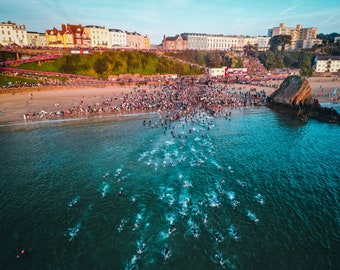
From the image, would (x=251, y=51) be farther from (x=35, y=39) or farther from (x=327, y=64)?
(x=35, y=39)

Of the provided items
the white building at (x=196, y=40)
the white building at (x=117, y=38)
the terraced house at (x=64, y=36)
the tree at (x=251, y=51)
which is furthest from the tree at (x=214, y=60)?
the terraced house at (x=64, y=36)

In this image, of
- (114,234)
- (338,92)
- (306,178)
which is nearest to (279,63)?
(338,92)

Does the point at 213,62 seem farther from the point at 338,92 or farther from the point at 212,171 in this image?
→ the point at 212,171

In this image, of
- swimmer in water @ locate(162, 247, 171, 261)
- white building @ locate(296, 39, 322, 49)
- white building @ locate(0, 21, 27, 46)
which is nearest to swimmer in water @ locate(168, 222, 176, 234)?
swimmer in water @ locate(162, 247, 171, 261)

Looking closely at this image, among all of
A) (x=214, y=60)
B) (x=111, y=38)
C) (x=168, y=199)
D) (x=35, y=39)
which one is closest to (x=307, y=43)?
(x=214, y=60)

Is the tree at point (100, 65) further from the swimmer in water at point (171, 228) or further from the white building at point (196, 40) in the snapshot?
the white building at point (196, 40)

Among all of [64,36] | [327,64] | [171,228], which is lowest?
[171,228]

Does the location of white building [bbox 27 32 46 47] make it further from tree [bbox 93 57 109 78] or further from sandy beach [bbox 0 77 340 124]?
sandy beach [bbox 0 77 340 124]
